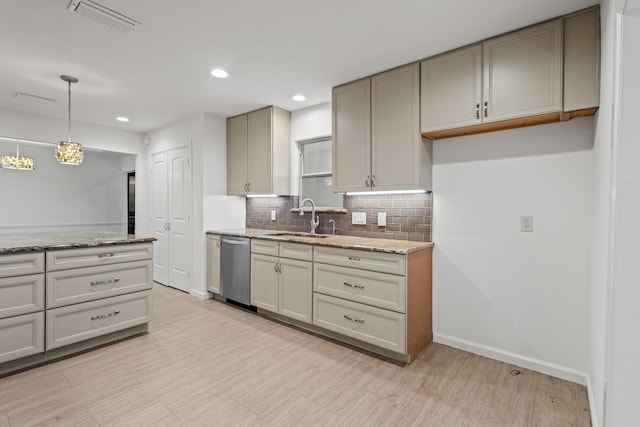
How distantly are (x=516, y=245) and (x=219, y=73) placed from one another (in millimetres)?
2968

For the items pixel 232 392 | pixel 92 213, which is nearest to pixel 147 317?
pixel 232 392

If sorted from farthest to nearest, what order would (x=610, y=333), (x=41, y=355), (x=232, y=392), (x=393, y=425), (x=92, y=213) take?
1. (x=92, y=213)
2. (x=41, y=355)
3. (x=232, y=392)
4. (x=393, y=425)
5. (x=610, y=333)

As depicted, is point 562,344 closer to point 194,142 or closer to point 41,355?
point 41,355

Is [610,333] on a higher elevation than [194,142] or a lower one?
lower

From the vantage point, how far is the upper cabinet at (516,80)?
6.51 ft

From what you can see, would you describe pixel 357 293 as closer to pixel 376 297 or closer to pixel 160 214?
pixel 376 297

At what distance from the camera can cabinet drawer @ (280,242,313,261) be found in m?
3.04

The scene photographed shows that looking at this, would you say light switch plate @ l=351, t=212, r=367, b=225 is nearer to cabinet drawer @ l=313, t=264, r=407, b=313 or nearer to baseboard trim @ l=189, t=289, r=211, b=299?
cabinet drawer @ l=313, t=264, r=407, b=313

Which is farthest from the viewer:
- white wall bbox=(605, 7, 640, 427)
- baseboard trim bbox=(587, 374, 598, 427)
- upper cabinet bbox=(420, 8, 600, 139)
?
upper cabinet bbox=(420, 8, 600, 139)

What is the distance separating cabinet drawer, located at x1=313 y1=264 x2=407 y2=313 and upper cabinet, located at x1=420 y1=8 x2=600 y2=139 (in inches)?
49.8

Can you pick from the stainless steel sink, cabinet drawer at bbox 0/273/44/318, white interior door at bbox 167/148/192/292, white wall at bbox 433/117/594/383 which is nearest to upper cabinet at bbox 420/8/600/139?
white wall at bbox 433/117/594/383

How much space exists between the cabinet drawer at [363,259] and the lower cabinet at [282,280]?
6.8 inches

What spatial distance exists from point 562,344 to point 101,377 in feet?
10.9

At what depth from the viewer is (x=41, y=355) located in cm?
245
